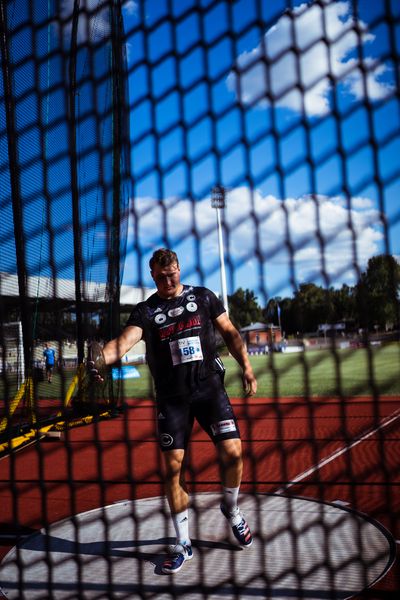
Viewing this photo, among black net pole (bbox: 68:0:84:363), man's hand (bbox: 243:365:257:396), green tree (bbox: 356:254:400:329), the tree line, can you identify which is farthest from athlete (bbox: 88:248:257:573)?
green tree (bbox: 356:254:400:329)

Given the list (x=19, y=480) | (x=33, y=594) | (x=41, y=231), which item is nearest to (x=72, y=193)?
(x=41, y=231)

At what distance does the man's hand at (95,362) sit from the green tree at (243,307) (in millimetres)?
745

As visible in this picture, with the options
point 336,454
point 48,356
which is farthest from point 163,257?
point 48,356

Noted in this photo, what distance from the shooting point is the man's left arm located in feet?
8.93

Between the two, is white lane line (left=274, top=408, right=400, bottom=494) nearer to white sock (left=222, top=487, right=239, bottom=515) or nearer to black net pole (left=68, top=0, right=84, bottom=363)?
white sock (left=222, top=487, right=239, bottom=515)

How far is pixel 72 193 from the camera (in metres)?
4.76

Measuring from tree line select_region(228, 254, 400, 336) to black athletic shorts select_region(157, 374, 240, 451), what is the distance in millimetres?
523

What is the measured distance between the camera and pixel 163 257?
2.56 metres

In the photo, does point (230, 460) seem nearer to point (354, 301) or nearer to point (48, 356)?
point (354, 301)

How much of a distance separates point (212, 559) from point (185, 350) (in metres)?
1.01

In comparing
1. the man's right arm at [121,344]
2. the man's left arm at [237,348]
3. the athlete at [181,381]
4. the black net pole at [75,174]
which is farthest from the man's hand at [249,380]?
the black net pole at [75,174]

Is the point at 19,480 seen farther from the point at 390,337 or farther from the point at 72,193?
the point at 390,337

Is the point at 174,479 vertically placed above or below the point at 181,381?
below

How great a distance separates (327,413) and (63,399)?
573 cm
